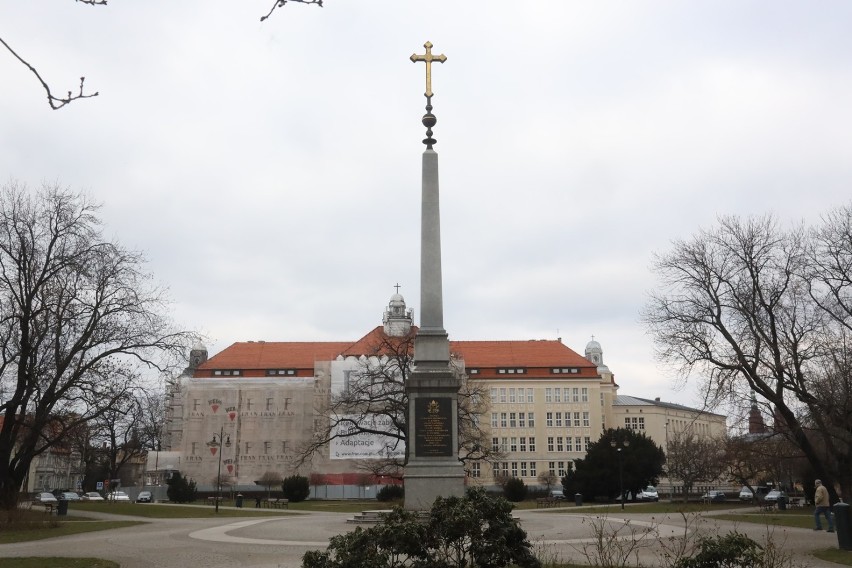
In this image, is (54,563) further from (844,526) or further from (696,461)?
(696,461)

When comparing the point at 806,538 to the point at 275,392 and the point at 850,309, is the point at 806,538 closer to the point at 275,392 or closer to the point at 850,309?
the point at 850,309

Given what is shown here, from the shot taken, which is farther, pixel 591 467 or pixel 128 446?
pixel 128 446

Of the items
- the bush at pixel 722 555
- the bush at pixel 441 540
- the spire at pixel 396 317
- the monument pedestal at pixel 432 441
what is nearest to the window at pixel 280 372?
the spire at pixel 396 317

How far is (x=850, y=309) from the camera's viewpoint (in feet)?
81.6

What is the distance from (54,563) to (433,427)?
31.7 ft

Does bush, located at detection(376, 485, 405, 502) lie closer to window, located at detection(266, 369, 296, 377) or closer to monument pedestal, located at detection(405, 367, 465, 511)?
monument pedestal, located at detection(405, 367, 465, 511)

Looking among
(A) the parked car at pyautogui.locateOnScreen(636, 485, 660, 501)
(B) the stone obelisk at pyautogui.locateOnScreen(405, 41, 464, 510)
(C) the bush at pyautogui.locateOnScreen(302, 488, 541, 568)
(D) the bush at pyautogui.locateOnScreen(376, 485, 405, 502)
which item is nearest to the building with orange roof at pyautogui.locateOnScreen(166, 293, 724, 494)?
(A) the parked car at pyautogui.locateOnScreen(636, 485, 660, 501)

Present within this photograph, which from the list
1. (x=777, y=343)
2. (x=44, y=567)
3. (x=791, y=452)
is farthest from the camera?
(x=791, y=452)

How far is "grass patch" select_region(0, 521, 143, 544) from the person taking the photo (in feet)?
67.8

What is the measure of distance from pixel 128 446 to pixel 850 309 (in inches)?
2065

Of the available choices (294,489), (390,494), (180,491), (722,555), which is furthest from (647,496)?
(722,555)

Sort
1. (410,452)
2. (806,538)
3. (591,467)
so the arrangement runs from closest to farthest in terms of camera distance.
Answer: (806,538), (410,452), (591,467)

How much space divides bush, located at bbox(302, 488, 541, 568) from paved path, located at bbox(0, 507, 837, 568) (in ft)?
8.93

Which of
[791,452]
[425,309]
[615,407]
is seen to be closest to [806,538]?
[425,309]
